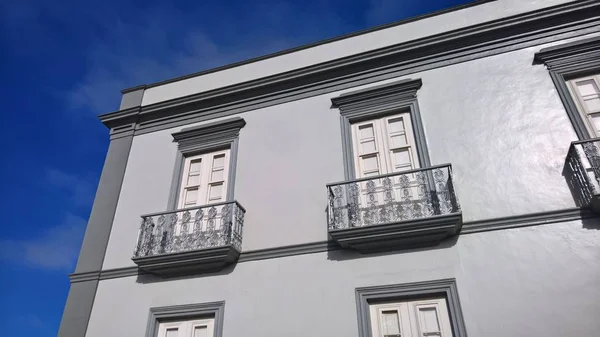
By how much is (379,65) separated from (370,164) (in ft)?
6.47

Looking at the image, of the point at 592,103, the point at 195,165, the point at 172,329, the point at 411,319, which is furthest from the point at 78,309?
the point at 592,103

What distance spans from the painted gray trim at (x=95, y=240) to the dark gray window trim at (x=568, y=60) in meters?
7.56

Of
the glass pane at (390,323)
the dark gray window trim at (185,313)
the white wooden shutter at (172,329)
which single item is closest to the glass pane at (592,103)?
the glass pane at (390,323)

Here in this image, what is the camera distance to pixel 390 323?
5.38 meters

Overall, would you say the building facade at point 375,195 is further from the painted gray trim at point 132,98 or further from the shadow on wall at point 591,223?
the painted gray trim at point 132,98

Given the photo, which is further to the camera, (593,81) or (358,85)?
(358,85)

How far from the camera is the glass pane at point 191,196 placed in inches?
293

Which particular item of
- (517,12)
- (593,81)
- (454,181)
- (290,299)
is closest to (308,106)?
(454,181)

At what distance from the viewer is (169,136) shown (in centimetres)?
835

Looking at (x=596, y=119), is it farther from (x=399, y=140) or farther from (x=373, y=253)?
(x=373, y=253)

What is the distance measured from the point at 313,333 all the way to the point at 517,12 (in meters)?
6.26

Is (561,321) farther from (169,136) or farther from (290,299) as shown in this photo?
(169,136)

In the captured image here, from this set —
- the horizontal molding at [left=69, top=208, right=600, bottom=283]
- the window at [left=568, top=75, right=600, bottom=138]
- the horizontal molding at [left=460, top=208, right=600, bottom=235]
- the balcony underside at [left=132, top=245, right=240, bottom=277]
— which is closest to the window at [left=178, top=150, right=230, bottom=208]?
the balcony underside at [left=132, top=245, right=240, bottom=277]

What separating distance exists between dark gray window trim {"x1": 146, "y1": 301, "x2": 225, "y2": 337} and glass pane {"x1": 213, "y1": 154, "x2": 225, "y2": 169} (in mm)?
2543
